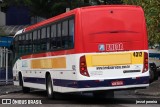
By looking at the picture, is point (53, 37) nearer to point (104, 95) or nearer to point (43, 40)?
point (43, 40)

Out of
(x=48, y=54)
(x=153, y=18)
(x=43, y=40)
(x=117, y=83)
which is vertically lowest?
(x=117, y=83)

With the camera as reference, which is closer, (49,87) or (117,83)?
(117,83)

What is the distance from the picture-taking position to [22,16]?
5281cm

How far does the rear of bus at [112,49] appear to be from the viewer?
17234mm

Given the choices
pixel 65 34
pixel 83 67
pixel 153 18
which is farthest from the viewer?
pixel 153 18

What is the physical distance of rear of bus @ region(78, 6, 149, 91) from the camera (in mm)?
17234

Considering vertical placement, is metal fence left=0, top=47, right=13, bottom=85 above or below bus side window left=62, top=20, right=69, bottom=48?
below

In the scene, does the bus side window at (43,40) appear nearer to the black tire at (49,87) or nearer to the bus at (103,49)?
the black tire at (49,87)

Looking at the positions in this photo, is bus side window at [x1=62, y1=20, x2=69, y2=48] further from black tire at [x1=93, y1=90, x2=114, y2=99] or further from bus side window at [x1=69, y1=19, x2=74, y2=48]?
black tire at [x1=93, y1=90, x2=114, y2=99]

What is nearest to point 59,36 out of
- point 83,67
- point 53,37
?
point 53,37

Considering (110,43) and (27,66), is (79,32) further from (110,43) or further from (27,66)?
(27,66)

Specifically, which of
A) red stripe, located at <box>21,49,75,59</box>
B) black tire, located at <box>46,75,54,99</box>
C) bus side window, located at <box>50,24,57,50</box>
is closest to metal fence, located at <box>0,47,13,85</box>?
red stripe, located at <box>21,49,75,59</box>

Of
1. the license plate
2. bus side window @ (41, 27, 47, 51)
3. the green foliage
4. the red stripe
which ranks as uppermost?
the green foliage

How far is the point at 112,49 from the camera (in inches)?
690
